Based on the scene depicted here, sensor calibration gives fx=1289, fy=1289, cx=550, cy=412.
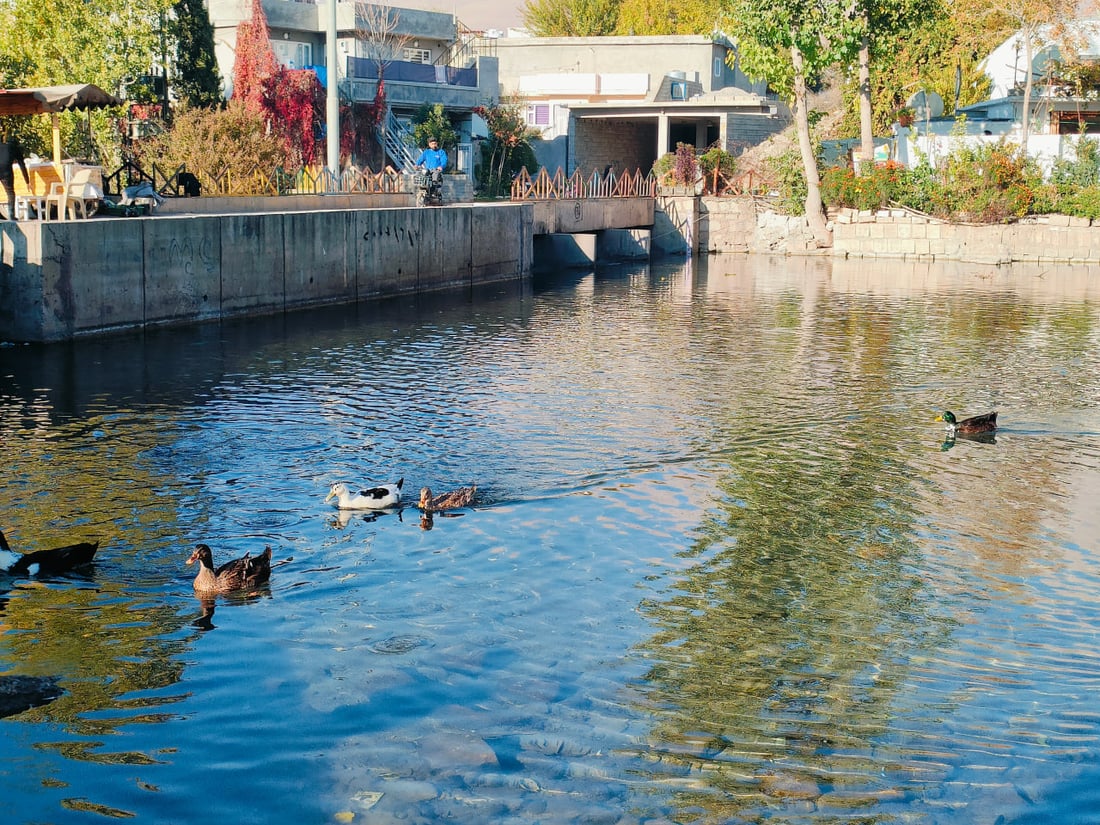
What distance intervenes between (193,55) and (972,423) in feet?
120

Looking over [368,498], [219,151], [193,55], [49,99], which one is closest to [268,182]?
[219,151]

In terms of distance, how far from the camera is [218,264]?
84.8ft

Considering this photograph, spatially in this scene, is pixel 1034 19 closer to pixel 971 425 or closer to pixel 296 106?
pixel 296 106

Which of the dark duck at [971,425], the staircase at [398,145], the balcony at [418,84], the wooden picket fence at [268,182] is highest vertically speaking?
the balcony at [418,84]

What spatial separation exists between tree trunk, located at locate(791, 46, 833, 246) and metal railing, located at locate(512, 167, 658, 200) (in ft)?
19.9

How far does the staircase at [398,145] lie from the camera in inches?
1997

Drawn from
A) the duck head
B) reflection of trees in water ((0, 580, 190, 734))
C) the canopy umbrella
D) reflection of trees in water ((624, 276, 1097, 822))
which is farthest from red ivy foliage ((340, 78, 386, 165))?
reflection of trees in water ((0, 580, 190, 734))

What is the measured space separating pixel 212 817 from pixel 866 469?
9.69 meters

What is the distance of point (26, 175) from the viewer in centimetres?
2500

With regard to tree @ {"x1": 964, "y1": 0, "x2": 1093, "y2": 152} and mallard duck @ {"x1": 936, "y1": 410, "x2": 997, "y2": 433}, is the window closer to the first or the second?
tree @ {"x1": 964, "y1": 0, "x2": 1093, "y2": 152}

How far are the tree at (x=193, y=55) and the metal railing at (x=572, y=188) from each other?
11.5 m

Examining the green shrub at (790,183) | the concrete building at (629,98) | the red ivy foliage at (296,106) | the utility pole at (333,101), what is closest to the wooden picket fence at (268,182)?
the utility pole at (333,101)

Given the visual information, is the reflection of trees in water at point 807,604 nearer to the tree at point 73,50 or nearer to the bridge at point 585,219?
the bridge at point 585,219

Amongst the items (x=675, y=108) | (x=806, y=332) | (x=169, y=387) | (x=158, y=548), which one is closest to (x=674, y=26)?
(x=675, y=108)
